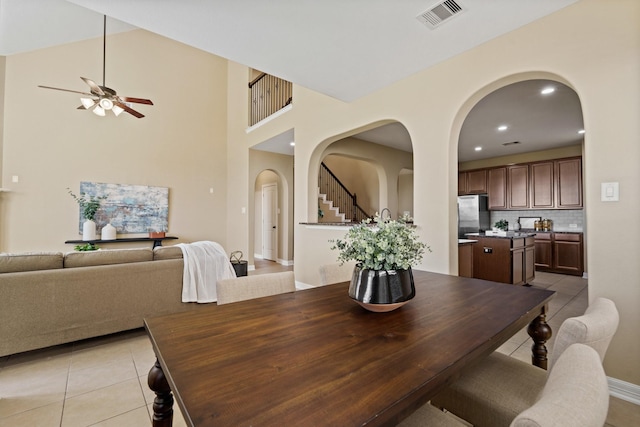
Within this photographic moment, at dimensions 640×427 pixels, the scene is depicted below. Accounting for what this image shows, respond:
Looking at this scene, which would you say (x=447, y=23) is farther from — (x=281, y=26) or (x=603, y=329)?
(x=603, y=329)

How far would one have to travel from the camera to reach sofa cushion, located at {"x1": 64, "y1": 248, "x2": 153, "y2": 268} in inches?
95.7

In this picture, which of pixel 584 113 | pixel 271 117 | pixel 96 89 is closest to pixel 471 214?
pixel 584 113

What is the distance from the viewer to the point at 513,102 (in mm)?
3688

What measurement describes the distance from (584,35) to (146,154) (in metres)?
7.06

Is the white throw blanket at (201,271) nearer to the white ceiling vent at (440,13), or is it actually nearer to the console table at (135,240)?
the white ceiling vent at (440,13)

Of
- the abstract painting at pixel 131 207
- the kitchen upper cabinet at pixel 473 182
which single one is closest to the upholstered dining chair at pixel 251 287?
the abstract painting at pixel 131 207

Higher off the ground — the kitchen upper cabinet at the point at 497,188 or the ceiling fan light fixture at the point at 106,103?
the ceiling fan light fixture at the point at 106,103

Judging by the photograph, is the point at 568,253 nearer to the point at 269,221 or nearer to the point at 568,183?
the point at 568,183

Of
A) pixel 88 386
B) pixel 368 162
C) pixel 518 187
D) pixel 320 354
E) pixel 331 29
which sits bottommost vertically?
pixel 88 386

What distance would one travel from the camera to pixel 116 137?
582 cm

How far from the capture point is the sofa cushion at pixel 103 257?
2.43 metres

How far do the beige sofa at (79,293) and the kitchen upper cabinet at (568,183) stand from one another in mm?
6909

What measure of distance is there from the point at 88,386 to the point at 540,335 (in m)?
2.88

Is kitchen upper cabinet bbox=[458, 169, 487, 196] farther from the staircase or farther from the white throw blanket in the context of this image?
the white throw blanket
